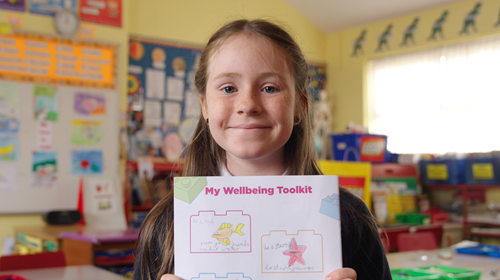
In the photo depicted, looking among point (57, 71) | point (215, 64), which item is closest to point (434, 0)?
point (57, 71)

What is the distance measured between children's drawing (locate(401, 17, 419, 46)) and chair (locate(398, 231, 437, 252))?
319 centimetres

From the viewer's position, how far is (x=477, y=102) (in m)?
4.95

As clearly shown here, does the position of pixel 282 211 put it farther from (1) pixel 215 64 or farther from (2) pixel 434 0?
(2) pixel 434 0

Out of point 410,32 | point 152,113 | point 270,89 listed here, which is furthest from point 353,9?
point 270,89

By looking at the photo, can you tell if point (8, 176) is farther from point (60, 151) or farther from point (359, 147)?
point (359, 147)

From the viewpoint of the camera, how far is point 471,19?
5016mm

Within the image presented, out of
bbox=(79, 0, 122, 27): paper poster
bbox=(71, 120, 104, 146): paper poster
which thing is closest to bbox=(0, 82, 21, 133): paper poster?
bbox=(71, 120, 104, 146): paper poster

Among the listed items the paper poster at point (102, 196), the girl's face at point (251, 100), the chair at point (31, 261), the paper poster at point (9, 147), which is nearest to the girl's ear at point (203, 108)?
the girl's face at point (251, 100)

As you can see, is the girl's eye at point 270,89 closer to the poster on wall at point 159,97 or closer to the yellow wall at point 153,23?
the yellow wall at point 153,23

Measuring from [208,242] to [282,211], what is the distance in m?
0.14

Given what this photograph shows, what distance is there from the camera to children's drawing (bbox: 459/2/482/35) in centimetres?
497

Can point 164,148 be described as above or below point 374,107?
below

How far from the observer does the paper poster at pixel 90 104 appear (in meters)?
4.18

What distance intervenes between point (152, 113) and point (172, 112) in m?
0.22
